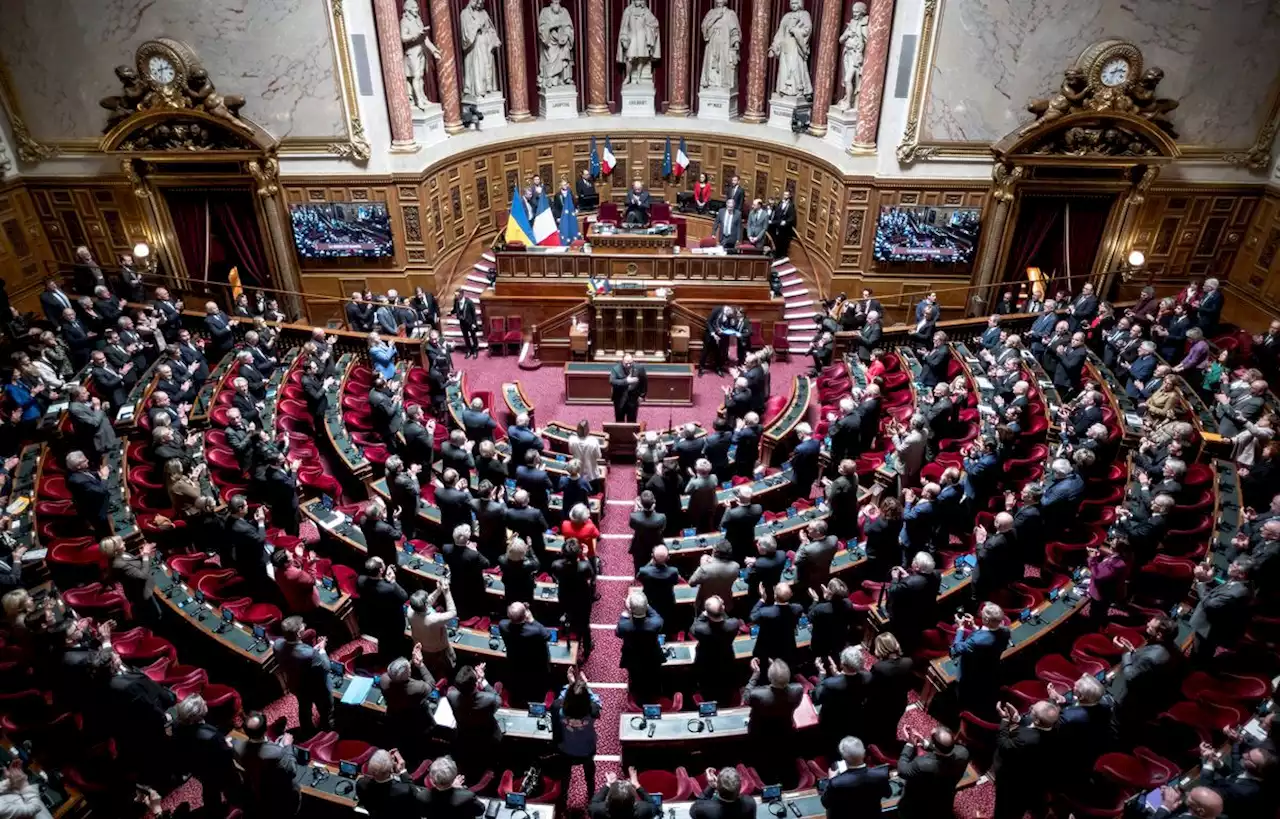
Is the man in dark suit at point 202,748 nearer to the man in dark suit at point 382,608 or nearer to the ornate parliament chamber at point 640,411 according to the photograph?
the ornate parliament chamber at point 640,411

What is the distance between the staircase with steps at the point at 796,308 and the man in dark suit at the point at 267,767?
1256 centimetres

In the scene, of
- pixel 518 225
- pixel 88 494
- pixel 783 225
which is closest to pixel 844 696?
pixel 88 494

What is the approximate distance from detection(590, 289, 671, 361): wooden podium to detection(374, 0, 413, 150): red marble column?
552cm

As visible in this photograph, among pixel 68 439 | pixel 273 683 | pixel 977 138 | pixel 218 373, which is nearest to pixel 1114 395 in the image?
pixel 977 138

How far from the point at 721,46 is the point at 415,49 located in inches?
301

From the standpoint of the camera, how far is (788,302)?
1741 cm

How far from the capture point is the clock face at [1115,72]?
14.2m

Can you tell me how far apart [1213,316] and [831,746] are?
452 inches

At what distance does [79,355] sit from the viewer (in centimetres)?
1315

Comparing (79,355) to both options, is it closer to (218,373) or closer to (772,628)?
(218,373)

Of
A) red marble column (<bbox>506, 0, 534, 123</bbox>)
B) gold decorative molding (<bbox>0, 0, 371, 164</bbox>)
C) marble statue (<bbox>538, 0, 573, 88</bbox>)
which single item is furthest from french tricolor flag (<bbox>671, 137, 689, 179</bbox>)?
gold decorative molding (<bbox>0, 0, 371, 164</bbox>)

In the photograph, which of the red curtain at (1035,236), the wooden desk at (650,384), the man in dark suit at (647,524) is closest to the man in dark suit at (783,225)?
the red curtain at (1035,236)

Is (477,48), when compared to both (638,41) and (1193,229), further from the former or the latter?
(1193,229)

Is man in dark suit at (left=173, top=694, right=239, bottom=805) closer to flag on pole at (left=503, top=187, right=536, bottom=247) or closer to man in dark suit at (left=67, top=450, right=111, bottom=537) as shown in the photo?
man in dark suit at (left=67, top=450, right=111, bottom=537)
